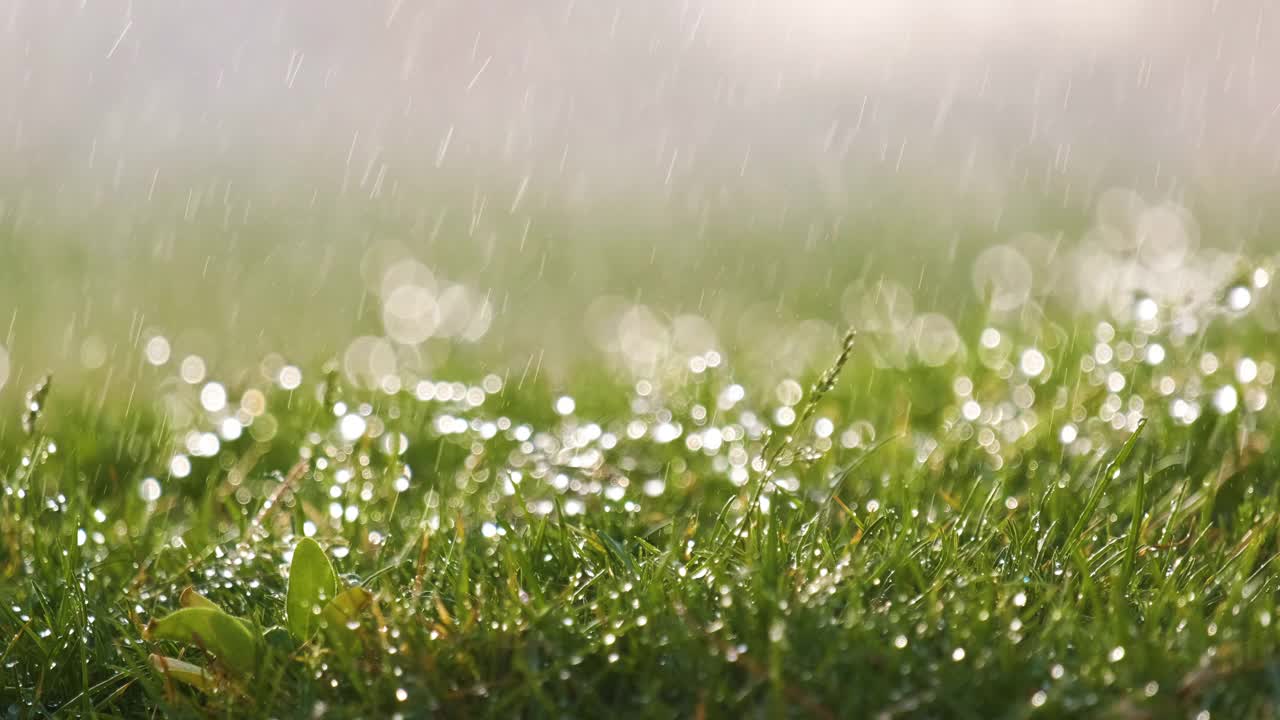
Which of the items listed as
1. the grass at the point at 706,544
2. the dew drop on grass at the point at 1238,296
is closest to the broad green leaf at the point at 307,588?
the grass at the point at 706,544

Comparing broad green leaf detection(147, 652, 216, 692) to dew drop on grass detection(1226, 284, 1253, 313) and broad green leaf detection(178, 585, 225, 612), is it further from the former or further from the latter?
dew drop on grass detection(1226, 284, 1253, 313)

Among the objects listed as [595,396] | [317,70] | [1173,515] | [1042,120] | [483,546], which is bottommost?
[317,70]

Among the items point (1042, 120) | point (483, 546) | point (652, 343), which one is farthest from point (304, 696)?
point (1042, 120)

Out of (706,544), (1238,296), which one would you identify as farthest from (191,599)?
(1238,296)

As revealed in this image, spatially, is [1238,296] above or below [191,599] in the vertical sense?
above

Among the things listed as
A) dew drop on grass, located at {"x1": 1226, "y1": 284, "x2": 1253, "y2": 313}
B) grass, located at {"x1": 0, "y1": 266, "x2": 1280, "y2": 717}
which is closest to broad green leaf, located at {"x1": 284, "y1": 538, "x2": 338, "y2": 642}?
grass, located at {"x1": 0, "y1": 266, "x2": 1280, "y2": 717}

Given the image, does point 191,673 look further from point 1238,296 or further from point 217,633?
point 1238,296

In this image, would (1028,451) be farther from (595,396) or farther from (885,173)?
(885,173)

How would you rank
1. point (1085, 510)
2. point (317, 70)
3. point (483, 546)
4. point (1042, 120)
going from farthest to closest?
1. point (317, 70)
2. point (1042, 120)
3. point (483, 546)
4. point (1085, 510)
